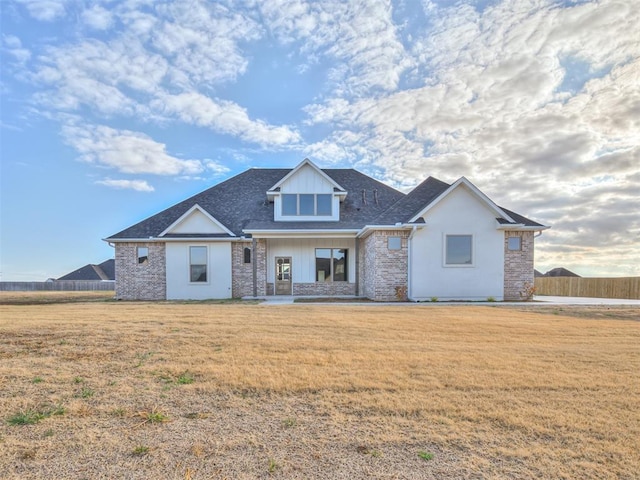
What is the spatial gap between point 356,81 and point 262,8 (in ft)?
18.7

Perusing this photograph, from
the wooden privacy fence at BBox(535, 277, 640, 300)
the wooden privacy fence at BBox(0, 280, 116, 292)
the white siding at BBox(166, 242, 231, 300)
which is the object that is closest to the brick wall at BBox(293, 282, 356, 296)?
the white siding at BBox(166, 242, 231, 300)

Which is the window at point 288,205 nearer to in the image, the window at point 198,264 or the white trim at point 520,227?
the window at point 198,264

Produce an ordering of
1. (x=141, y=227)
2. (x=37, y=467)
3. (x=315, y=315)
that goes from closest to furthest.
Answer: (x=37, y=467)
(x=315, y=315)
(x=141, y=227)

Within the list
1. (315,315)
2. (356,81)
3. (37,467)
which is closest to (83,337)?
(37,467)

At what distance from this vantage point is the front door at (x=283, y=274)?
59.8 feet

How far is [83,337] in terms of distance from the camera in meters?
6.48

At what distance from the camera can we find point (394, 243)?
1526 centimetres

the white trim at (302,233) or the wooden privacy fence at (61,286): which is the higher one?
the white trim at (302,233)

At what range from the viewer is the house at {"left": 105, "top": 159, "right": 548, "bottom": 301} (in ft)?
49.2

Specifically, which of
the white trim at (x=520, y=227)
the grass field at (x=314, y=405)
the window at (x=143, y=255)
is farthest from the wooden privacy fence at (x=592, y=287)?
the window at (x=143, y=255)

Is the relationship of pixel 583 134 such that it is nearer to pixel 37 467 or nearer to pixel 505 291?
pixel 505 291

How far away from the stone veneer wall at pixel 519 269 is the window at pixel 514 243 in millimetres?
97

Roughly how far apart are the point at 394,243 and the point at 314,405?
40.2ft

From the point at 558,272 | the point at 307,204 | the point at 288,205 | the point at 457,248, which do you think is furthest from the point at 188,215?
the point at 558,272
